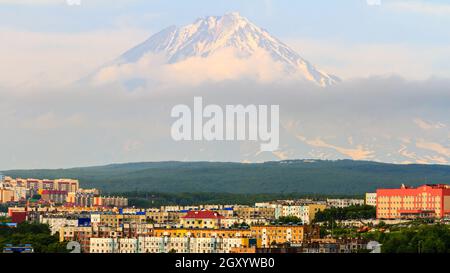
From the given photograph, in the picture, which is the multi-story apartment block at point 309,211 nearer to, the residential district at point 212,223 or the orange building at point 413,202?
the residential district at point 212,223

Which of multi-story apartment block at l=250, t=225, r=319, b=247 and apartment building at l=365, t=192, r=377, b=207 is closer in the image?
multi-story apartment block at l=250, t=225, r=319, b=247

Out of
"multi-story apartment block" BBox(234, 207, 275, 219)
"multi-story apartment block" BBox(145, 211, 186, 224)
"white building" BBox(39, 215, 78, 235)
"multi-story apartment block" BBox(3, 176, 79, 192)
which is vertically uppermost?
"multi-story apartment block" BBox(3, 176, 79, 192)

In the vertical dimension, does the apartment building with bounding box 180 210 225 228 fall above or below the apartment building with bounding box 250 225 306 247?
above

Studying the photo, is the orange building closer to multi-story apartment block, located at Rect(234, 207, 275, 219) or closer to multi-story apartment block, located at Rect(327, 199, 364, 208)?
multi-story apartment block, located at Rect(234, 207, 275, 219)

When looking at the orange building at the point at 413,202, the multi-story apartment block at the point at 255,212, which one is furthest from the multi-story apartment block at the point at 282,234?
the multi-story apartment block at the point at 255,212

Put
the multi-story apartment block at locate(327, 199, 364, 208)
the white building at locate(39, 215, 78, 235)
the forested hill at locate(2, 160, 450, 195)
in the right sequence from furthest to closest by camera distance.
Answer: the forested hill at locate(2, 160, 450, 195) → the multi-story apartment block at locate(327, 199, 364, 208) → the white building at locate(39, 215, 78, 235)

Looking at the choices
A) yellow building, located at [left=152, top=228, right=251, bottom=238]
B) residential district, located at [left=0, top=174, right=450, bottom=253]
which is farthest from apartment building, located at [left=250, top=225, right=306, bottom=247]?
yellow building, located at [left=152, top=228, right=251, bottom=238]
